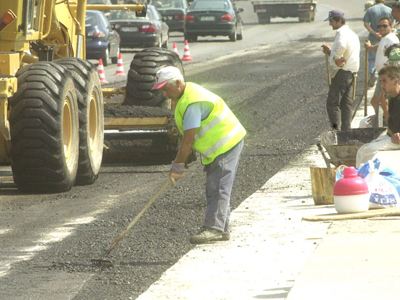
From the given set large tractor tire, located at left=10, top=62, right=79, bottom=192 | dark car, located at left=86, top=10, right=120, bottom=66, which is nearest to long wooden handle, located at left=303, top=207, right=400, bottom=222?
large tractor tire, located at left=10, top=62, right=79, bottom=192

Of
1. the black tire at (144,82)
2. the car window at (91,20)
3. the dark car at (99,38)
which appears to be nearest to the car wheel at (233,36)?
the dark car at (99,38)

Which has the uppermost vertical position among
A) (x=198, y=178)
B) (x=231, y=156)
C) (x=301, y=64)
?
(x=231, y=156)

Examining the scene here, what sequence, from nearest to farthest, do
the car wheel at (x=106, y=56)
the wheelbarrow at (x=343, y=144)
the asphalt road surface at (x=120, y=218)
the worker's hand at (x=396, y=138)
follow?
the asphalt road surface at (x=120, y=218) < the worker's hand at (x=396, y=138) < the wheelbarrow at (x=343, y=144) < the car wheel at (x=106, y=56)

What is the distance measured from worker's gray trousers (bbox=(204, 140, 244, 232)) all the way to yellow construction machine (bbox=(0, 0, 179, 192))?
3.17m

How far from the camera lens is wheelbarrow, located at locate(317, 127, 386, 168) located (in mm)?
14742

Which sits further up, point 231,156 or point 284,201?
point 231,156

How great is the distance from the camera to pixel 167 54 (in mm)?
19297

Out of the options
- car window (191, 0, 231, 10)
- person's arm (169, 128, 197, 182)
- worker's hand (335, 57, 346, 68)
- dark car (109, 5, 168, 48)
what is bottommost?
car window (191, 0, 231, 10)

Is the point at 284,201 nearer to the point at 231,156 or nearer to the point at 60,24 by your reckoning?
the point at 231,156

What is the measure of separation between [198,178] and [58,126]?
2199 millimetres

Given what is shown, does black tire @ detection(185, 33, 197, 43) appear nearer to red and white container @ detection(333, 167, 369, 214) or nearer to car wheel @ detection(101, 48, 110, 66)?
car wheel @ detection(101, 48, 110, 66)

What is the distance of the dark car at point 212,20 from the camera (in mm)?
52062

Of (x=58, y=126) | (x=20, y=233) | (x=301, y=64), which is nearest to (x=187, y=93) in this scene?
(x=20, y=233)

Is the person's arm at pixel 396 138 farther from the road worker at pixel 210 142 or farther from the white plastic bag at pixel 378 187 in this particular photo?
the road worker at pixel 210 142
